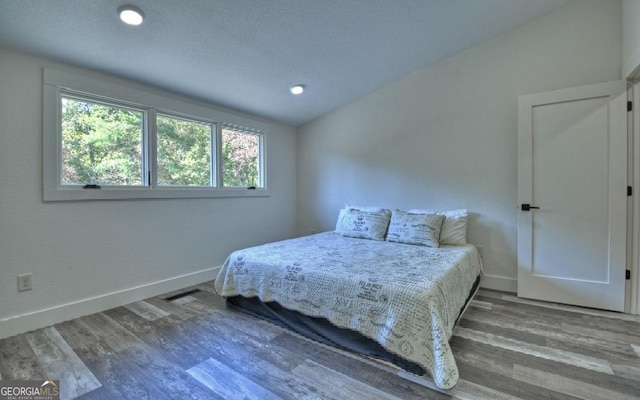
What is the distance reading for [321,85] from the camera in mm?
3471

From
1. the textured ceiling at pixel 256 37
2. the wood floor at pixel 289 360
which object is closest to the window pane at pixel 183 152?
the textured ceiling at pixel 256 37

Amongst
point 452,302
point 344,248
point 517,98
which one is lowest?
point 452,302

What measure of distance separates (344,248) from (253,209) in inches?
65.6

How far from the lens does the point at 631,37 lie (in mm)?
2371

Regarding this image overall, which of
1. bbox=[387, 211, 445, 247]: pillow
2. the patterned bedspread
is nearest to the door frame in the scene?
the patterned bedspread

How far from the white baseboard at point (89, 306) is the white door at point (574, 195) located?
3.51m

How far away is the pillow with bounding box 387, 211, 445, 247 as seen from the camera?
303 centimetres

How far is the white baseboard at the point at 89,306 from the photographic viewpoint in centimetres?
217

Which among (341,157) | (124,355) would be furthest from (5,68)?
(341,157)

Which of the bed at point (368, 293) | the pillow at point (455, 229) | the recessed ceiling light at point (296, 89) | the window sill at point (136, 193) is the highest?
the recessed ceiling light at point (296, 89)

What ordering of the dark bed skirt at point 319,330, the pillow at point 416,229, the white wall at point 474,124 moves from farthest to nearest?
the pillow at point 416,229
the white wall at point 474,124
the dark bed skirt at point 319,330

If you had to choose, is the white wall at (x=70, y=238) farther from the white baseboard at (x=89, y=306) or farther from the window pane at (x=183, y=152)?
the window pane at (x=183, y=152)

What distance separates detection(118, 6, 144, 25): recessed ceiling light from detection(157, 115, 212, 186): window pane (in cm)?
113

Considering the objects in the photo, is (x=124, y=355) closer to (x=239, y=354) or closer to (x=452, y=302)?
(x=239, y=354)
